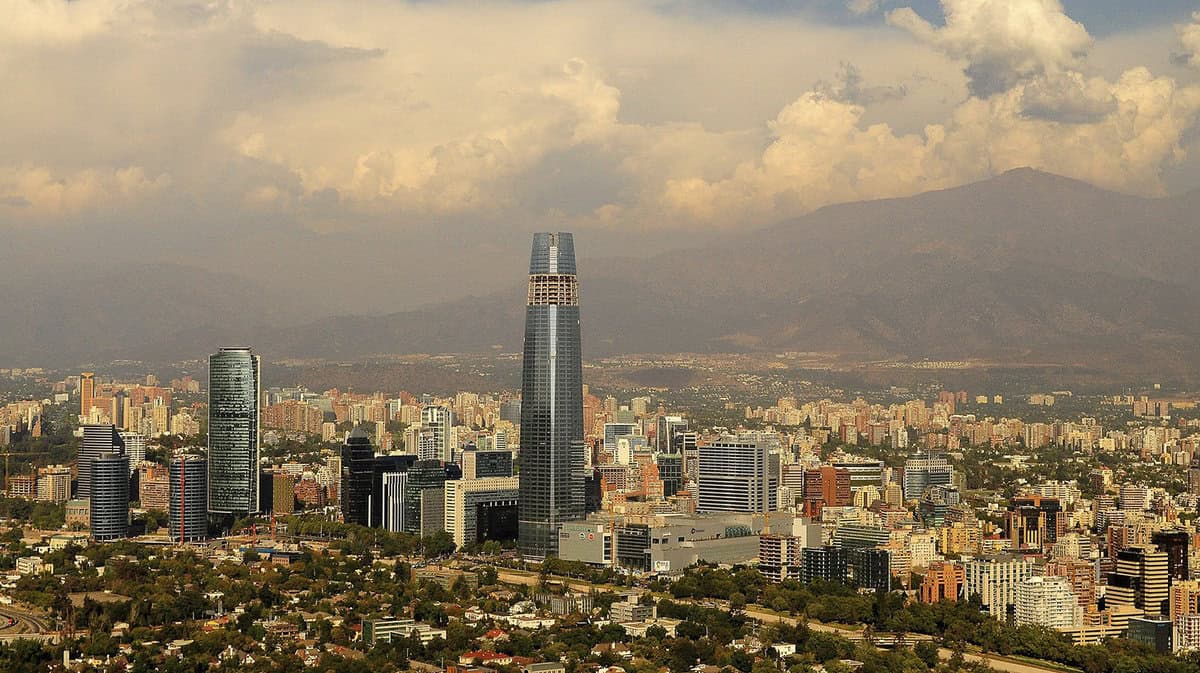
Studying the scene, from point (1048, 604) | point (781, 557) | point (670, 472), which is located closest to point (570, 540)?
point (781, 557)

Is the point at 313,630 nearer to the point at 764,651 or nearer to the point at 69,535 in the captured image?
the point at 764,651

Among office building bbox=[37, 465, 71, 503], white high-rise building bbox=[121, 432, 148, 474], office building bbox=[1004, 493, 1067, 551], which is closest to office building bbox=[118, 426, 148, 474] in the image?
white high-rise building bbox=[121, 432, 148, 474]

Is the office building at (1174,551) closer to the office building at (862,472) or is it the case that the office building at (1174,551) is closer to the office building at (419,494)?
the office building at (419,494)

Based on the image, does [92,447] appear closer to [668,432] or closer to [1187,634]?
[668,432]

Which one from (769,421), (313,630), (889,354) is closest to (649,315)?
(889,354)

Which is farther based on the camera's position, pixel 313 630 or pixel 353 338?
pixel 353 338

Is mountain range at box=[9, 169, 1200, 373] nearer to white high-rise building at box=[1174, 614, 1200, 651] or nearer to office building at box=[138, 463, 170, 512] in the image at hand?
office building at box=[138, 463, 170, 512]

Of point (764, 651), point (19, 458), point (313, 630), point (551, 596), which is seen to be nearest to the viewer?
→ point (764, 651)
